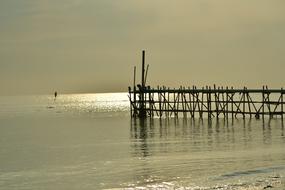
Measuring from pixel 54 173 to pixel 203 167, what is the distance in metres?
5.37

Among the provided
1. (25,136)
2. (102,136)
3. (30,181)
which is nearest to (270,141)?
(102,136)

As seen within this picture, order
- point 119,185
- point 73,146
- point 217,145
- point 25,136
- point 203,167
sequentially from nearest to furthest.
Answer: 1. point 119,185
2. point 203,167
3. point 217,145
4. point 73,146
5. point 25,136

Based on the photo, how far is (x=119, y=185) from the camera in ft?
59.3

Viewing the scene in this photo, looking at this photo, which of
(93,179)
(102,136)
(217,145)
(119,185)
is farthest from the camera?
(102,136)

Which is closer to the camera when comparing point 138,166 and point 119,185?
point 119,185

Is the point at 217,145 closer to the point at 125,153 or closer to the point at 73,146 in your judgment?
the point at 125,153

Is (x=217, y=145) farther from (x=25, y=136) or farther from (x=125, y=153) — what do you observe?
(x=25, y=136)

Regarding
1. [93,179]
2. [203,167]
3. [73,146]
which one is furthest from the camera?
[73,146]

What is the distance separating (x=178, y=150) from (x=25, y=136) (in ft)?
56.6

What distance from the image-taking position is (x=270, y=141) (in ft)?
99.7

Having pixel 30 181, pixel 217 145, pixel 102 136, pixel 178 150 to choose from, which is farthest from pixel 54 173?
pixel 102 136

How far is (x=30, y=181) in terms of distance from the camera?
1969 centimetres

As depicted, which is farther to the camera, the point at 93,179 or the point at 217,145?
the point at 217,145

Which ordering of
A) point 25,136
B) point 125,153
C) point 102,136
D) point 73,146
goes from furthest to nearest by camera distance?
point 25,136, point 102,136, point 73,146, point 125,153
